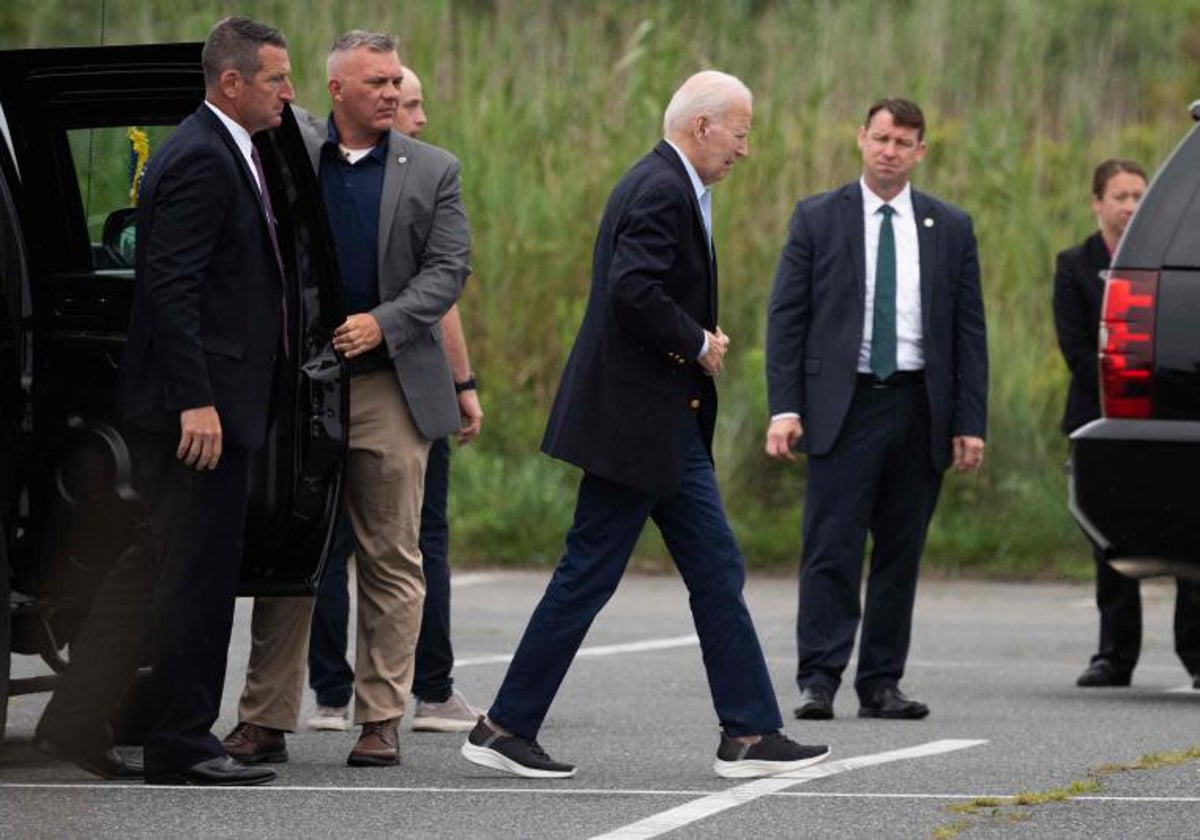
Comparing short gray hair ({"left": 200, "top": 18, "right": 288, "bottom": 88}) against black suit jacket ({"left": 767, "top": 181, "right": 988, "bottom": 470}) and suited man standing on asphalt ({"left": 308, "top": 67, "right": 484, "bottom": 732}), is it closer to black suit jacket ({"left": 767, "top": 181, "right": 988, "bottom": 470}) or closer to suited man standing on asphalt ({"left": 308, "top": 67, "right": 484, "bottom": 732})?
suited man standing on asphalt ({"left": 308, "top": 67, "right": 484, "bottom": 732})

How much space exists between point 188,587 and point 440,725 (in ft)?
6.18

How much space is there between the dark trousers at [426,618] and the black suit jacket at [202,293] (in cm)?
181

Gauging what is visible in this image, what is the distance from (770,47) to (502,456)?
466 centimetres

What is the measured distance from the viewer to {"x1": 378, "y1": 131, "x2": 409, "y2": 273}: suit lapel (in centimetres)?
863

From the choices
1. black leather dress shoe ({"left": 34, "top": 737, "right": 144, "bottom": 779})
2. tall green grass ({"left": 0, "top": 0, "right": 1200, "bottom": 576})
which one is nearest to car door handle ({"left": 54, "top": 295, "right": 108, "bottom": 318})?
black leather dress shoe ({"left": 34, "top": 737, "right": 144, "bottom": 779})

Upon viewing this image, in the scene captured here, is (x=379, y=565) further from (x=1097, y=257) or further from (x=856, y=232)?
(x=1097, y=257)

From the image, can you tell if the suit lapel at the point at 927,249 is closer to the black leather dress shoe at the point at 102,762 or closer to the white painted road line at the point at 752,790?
the white painted road line at the point at 752,790

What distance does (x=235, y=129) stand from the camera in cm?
796

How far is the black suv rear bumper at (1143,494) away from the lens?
8.39 meters

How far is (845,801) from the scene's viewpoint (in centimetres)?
769

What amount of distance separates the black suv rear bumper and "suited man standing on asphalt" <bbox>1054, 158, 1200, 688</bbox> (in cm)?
247

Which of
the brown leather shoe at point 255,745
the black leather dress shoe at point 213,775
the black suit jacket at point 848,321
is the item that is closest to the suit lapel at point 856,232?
the black suit jacket at point 848,321

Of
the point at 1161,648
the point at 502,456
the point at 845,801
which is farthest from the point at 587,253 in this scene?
the point at 845,801

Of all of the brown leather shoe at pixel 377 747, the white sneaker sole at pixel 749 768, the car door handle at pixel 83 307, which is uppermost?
the car door handle at pixel 83 307
